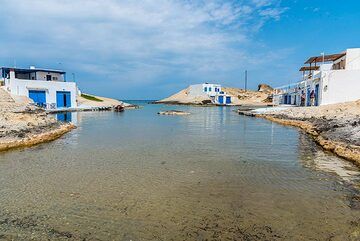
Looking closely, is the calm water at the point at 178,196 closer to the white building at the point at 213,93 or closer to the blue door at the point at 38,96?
the blue door at the point at 38,96

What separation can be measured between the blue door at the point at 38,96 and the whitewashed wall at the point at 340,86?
46314 millimetres

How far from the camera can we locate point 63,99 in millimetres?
52344

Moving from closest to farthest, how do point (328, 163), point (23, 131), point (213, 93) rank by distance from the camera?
point (328, 163)
point (23, 131)
point (213, 93)

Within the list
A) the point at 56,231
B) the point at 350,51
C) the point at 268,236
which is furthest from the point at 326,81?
the point at 56,231

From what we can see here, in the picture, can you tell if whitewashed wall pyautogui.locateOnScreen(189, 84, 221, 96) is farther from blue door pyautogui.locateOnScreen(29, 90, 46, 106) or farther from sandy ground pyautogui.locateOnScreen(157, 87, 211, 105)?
blue door pyautogui.locateOnScreen(29, 90, 46, 106)

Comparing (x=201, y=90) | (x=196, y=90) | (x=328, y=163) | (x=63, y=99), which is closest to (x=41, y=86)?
(x=63, y=99)

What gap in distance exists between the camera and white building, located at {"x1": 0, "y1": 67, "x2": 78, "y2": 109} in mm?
44728

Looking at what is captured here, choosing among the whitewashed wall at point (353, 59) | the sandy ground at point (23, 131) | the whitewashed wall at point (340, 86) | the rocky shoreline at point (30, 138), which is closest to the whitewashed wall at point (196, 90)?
the whitewashed wall at point (353, 59)

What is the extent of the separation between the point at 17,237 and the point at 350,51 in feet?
138

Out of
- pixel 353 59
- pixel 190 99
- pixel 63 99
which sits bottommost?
pixel 63 99

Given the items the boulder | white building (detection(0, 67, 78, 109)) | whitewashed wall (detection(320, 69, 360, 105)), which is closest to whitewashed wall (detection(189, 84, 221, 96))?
the boulder

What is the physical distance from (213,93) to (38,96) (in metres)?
66.1

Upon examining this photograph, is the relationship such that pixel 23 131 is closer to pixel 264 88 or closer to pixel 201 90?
pixel 201 90

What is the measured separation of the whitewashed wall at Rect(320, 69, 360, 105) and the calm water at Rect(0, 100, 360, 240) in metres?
24.1
